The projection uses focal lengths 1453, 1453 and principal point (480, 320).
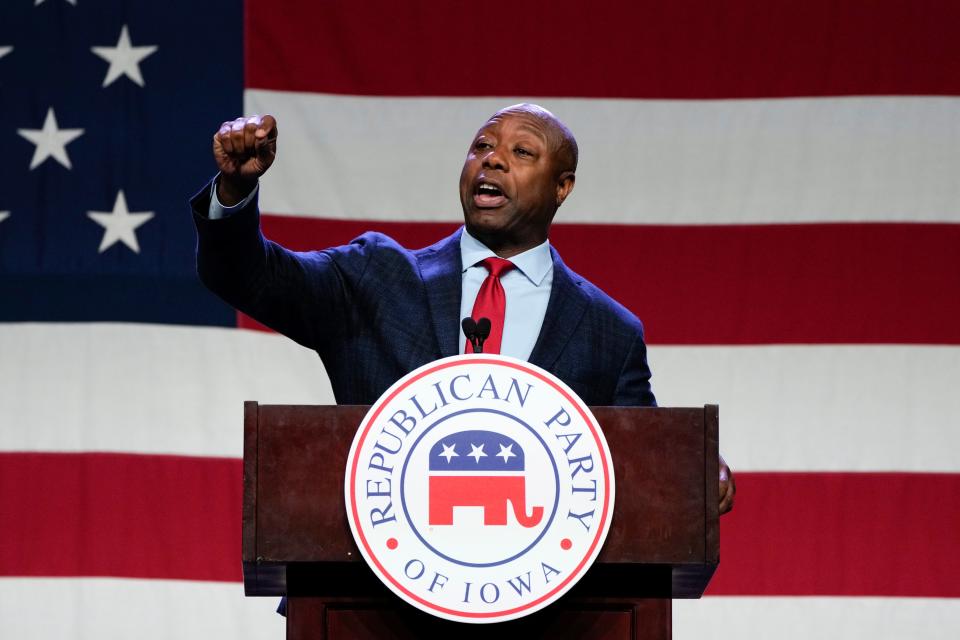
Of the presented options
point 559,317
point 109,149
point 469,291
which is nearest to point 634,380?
point 559,317

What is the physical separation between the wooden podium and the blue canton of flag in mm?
2280

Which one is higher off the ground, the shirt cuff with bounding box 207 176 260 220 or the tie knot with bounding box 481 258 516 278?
the shirt cuff with bounding box 207 176 260 220

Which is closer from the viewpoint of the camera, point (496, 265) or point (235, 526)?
point (496, 265)

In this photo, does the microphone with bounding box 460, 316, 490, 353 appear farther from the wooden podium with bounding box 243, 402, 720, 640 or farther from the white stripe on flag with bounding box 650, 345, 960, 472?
the white stripe on flag with bounding box 650, 345, 960, 472

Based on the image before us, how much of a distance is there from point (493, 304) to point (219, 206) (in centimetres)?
40

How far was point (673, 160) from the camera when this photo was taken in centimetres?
386

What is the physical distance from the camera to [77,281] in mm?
3777

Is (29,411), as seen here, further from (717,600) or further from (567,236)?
(717,600)

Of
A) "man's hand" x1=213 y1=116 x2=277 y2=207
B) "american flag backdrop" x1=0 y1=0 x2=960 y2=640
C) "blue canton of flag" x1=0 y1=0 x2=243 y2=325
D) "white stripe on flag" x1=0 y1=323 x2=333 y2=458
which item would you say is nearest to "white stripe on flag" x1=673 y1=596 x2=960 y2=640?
"american flag backdrop" x1=0 y1=0 x2=960 y2=640

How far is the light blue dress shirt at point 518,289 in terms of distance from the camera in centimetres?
193

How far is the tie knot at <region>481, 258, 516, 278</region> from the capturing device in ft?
6.39

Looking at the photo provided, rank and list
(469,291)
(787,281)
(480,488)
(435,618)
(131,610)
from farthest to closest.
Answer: (787,281)
(131,610)
(469,291)
(435,618)
(480,488)

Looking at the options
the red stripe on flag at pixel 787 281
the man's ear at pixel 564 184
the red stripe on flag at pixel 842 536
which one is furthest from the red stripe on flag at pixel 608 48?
the man's ear at pixel 564 184

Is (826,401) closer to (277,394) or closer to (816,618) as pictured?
(816,618)
